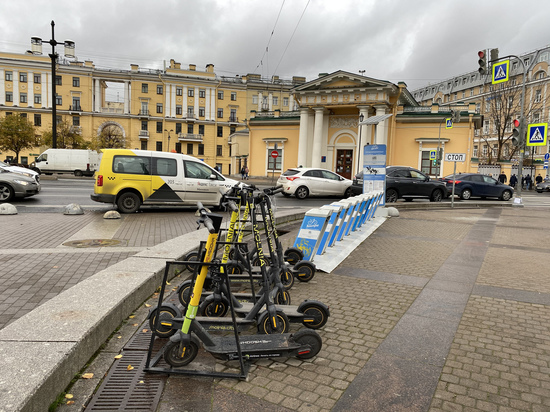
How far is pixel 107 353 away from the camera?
11.6 feet

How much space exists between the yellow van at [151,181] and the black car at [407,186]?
29.4 feet

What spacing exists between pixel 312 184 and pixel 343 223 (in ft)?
41.4

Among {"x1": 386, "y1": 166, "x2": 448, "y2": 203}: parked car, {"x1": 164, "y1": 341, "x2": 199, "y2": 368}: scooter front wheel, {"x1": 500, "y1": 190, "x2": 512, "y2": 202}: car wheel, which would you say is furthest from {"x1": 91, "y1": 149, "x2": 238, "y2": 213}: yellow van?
{"x1": 500, "y1": 190, "x2": 512, "y2": 202}: car wheel

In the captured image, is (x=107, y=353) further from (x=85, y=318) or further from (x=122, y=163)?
(x=122, y=163)

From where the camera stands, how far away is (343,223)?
26.7 feet

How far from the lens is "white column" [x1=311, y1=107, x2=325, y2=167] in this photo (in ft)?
122

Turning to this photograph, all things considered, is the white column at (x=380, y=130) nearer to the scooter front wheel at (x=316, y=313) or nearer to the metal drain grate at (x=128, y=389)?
the scooter front wheel at (x=316, y=313)

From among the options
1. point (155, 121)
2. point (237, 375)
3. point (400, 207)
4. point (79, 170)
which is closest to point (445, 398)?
point (237, 375)

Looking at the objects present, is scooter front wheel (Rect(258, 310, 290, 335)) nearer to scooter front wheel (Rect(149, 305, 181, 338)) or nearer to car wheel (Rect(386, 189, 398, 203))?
scooter front wheel (Rect(149, 305, 181, 338))

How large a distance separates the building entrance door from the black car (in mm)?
17763

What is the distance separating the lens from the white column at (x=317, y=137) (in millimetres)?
37094

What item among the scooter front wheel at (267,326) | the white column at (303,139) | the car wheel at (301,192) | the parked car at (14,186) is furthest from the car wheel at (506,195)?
the scooter front wheel at (267,326)

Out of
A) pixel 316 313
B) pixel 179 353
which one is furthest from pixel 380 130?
pixel 179 353

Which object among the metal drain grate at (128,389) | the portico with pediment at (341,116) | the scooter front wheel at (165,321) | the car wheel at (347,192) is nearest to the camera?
the metal drain grate at (128,389)
